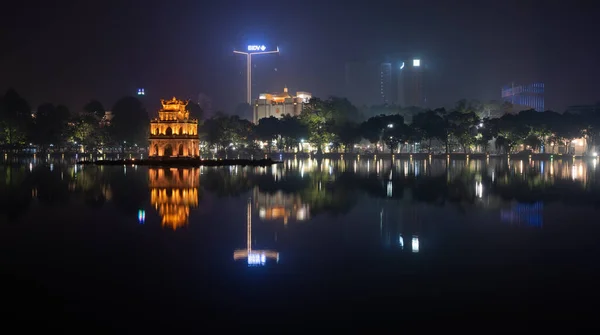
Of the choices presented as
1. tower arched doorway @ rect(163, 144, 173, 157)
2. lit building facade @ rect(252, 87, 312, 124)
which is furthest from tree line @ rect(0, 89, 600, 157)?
lit building facade @ rect(252, 87, 312, 124)

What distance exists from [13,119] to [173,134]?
147 ft

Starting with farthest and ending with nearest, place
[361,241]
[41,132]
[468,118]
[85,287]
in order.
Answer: [41,132], [468,118], [361,241], [85,287]

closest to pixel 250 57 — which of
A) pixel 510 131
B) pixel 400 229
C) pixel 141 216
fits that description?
pixel 510 131

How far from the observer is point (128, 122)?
113875 mm

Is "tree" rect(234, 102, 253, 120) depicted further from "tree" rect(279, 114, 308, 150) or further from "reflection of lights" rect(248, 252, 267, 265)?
"reflection of lights" rect(248, 252, 267, 265)

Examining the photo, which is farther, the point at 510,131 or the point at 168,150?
the point at 510,131

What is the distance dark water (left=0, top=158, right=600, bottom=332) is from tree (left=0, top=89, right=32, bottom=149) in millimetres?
89114

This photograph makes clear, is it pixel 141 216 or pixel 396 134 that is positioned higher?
pixel 396 134

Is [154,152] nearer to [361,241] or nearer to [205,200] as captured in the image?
[205,200]

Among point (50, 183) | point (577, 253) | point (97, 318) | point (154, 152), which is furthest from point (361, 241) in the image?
point (154, 152)

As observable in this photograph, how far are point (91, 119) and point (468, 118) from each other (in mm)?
80499

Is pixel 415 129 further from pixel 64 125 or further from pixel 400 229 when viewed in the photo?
pixel 400 229

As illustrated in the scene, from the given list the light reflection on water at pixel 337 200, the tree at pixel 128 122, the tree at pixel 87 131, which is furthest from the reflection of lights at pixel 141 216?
the tree at pixel 87 131

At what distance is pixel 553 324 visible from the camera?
9414 millimetres
